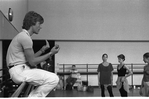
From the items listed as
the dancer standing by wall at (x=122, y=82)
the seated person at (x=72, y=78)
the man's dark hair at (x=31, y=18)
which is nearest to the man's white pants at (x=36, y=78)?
the man's dark hair at (x=31, y=18)

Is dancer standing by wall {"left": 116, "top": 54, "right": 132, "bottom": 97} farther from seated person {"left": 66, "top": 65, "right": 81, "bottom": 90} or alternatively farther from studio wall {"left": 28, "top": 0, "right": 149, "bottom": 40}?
studio wall {"left": 28, "top": 0, "right": 149, "bottom": 40}

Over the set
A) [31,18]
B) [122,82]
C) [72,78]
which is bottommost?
[72,78]

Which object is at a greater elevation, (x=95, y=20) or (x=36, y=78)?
(x=95, y=20)

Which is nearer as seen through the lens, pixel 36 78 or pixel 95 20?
pixel 36 78

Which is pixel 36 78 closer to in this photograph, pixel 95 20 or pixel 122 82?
pixel 122 82

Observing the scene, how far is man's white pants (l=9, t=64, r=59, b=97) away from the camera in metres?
1.84

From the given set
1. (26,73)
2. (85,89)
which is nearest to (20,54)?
(26,73)

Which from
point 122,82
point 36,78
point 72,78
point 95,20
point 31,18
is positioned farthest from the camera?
point 95,20

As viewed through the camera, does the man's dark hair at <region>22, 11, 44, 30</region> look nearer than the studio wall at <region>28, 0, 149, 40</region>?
Yes

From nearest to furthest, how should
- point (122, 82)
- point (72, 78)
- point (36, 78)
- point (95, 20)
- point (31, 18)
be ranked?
point (36, 78) → point (31, 18) → point (122, 82) → point (72, 78) → point (95, 20)

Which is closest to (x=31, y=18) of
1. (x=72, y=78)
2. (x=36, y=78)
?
(x=36, y=78)

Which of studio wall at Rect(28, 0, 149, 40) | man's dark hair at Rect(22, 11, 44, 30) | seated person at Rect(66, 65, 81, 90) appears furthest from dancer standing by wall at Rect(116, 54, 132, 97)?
studio wall at Rect(28, 0, 149, 40)

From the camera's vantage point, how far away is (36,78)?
72.3 inches

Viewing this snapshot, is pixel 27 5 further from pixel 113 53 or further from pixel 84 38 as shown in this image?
pixel 113 53
